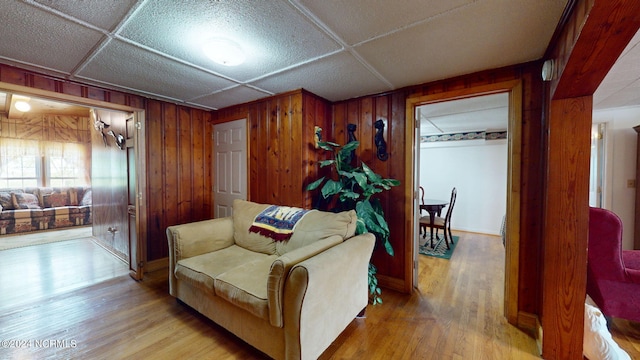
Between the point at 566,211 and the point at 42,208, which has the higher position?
the point at 566,211

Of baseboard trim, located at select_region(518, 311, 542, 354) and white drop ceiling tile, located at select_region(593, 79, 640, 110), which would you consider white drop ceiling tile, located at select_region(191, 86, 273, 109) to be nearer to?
baseboard trim, located at select_region(518, 311, 542, 354)

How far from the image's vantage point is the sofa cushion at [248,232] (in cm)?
223

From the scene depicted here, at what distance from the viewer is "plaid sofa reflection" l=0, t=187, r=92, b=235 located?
15.3 ft

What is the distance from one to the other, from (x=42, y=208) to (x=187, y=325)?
5787 mm

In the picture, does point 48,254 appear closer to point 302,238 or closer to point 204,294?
point 204,294

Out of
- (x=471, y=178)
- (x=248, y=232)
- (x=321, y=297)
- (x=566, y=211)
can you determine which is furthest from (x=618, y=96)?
(x=248, y=232)

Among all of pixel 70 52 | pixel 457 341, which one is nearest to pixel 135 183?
pixel 70 52

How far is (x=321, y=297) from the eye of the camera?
1485mm

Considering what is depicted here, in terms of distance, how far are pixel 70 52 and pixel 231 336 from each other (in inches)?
94.3

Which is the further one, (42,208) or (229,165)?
(42,208)

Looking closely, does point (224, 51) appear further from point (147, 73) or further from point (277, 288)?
point (277, 288)

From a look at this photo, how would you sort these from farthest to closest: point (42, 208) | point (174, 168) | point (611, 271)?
point (42, 208) < point (174, 168) < point (611, 271)

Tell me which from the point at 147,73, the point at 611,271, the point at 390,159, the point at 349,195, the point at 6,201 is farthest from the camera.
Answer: the point at 6,201

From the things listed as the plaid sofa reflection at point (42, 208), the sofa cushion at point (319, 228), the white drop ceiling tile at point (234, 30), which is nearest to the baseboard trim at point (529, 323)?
the sofa cushion at point (319, 228)
